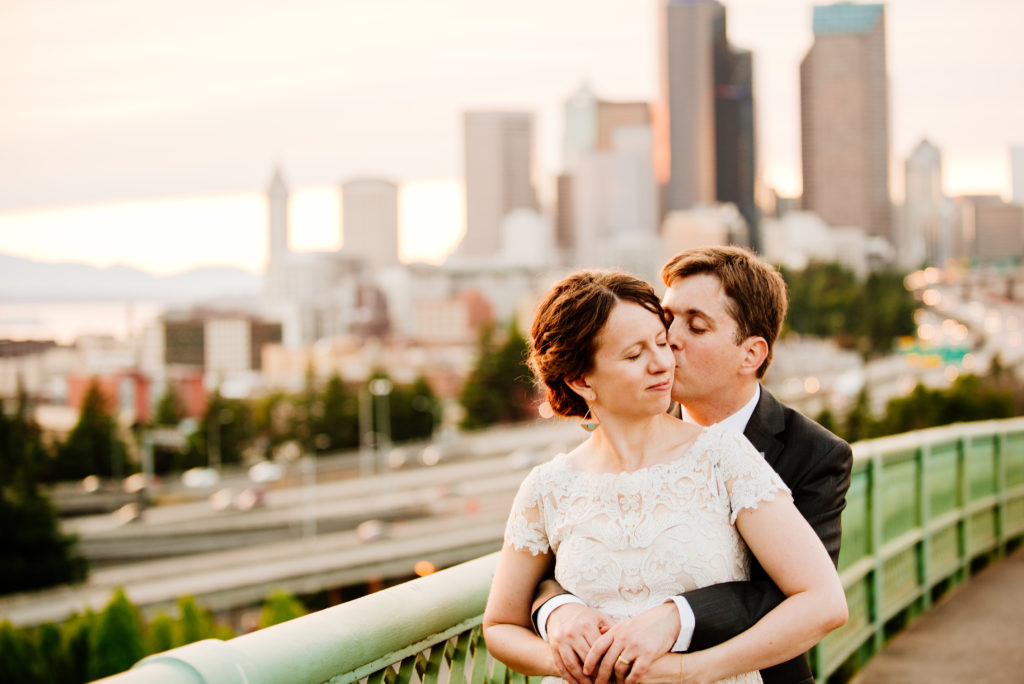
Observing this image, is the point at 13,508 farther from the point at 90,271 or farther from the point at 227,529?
the point at 90,271

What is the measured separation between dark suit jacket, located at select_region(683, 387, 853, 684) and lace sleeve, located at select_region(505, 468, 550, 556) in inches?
12.9

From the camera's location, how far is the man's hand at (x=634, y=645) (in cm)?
190

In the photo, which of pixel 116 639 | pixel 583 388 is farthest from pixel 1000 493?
pixel 116 639

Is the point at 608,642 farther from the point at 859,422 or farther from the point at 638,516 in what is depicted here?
the point at 859,422

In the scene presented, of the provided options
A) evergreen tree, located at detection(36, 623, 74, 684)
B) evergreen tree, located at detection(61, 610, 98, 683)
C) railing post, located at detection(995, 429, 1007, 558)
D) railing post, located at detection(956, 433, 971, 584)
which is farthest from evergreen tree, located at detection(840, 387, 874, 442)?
railing post, located at detection(956, 433, 971, 584)

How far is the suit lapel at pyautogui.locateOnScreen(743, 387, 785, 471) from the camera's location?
2.30 meters

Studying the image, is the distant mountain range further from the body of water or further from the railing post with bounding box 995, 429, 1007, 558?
the railing post with bounding box 995, 429, 1007, 558

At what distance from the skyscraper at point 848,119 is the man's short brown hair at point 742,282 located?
644ft

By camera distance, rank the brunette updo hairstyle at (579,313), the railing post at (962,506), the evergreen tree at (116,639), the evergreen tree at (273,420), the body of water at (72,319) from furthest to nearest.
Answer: the body of water at (72,319)
the evergreen tree at (273,420)
the evergreen tree at (116,639)
the railing post at (962,506)
the brunette updo hairstyle at (579,313)

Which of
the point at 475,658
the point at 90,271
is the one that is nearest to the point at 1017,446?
the point at 475,658

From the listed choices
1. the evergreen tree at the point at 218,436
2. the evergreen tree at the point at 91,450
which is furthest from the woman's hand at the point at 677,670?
the evergreen tree at the point at 91,450

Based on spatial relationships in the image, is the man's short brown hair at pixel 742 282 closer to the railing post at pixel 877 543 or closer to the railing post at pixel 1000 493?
the railing post at pixel 877 543

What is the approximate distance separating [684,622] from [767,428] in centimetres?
56

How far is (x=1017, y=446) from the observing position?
857cm
